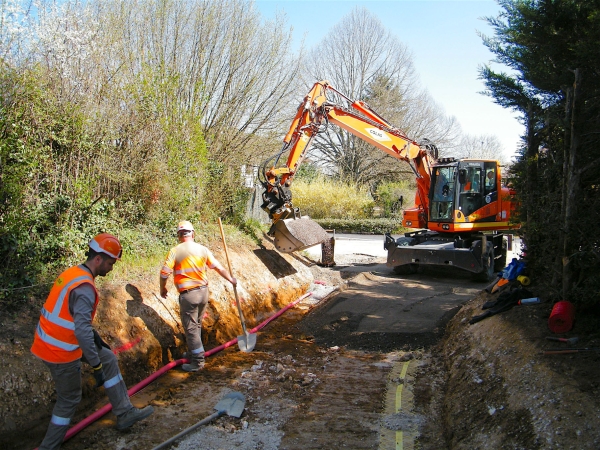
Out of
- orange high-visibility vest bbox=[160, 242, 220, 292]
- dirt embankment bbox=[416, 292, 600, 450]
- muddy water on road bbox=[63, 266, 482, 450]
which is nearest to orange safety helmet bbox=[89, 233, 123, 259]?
muddy water on road bbox=[63, 266, 482, 450]

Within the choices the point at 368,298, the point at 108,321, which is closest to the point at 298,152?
the point at 368,298

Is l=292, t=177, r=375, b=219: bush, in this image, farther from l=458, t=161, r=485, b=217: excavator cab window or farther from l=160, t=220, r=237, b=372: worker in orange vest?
l=160, t=220, r=237, b=372: worker in orange vest

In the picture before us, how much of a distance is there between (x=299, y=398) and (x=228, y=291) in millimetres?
3475

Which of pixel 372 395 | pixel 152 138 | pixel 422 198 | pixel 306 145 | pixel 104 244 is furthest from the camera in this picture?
pixel 422 198

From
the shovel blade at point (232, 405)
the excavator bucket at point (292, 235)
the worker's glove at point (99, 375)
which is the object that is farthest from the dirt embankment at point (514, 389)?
the excavator bucket at point (292, 235)

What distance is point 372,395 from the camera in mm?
5066

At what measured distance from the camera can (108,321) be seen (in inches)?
218

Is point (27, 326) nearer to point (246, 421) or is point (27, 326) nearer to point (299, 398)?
point (246, 421)

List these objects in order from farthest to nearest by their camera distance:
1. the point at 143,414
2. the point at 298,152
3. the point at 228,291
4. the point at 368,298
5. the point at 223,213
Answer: the point at 223,213, the point at 298,152, the point at 368,298, the point at 228,291, the point at 143,414

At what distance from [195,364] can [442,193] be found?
781 centimetres

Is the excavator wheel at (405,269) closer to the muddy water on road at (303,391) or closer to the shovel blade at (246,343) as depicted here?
the muddy water on road at (303,391)

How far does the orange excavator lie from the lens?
10008mm

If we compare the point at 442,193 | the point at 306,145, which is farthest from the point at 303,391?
the point at 442,193

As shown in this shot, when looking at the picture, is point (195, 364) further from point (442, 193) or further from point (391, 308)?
point (442, 193)
